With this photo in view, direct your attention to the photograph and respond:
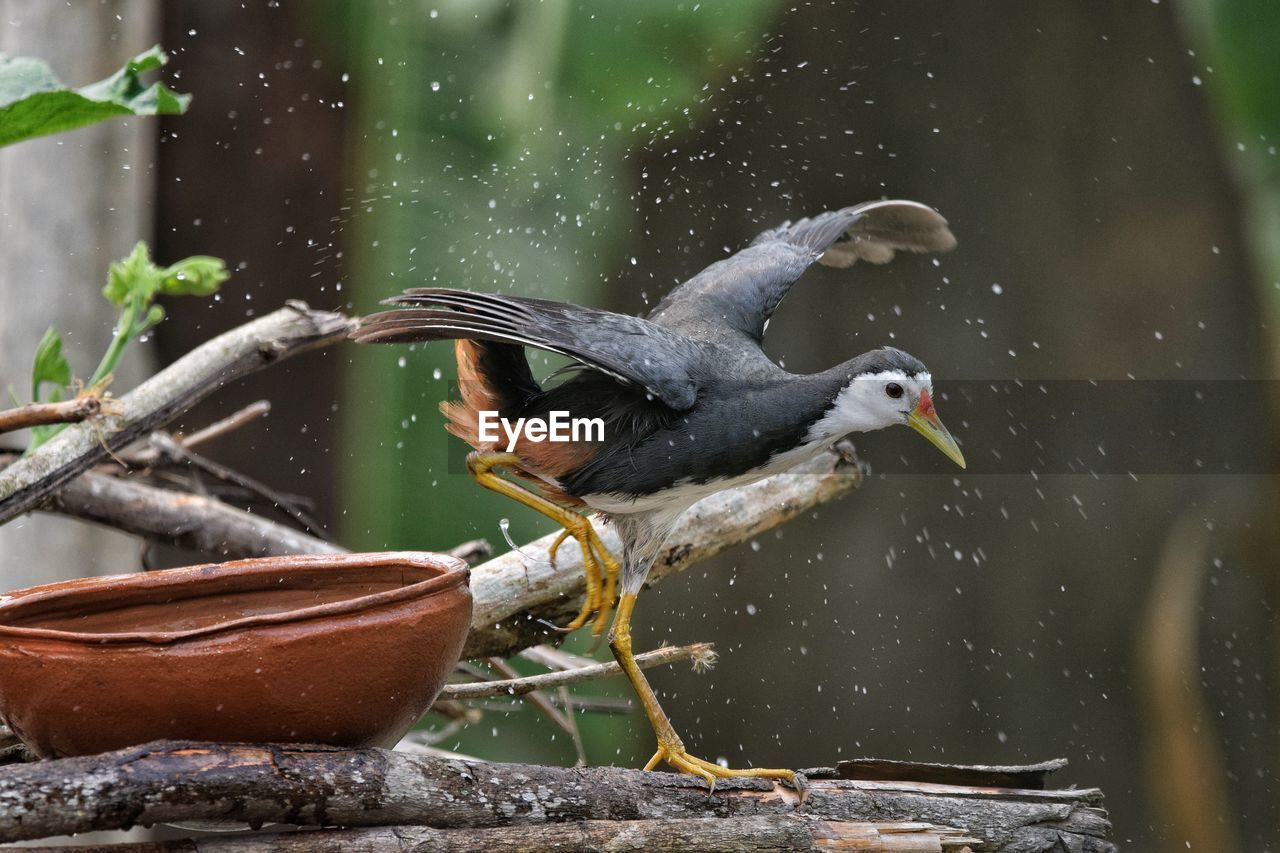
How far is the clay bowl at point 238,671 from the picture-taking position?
143cm

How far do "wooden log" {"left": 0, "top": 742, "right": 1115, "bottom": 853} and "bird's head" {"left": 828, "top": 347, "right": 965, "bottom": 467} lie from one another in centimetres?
62

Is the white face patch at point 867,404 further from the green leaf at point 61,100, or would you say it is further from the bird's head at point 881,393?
the green leaf at point 61,100

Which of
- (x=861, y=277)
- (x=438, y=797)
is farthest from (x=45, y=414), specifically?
(x=861, y=277)

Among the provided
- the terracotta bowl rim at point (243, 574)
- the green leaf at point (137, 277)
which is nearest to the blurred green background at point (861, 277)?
the green leaf at point (137, 277)

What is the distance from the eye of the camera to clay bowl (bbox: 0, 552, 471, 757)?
1434 mm

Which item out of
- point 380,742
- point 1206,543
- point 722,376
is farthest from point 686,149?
point 380,742

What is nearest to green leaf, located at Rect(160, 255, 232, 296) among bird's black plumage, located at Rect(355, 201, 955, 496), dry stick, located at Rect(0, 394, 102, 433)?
dry stick, located at Rect(0, 394, 102, 433)

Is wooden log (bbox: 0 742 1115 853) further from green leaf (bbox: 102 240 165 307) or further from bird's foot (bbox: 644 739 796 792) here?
green leaf (bbox: 102 240 165 307)

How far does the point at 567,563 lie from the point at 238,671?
3.72 ft

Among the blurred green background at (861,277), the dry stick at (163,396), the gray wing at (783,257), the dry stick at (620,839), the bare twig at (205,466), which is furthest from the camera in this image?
the blurred green background at (861,277)

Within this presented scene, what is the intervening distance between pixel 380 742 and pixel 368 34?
3.30 metres

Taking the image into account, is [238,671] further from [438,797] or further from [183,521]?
[183,521]

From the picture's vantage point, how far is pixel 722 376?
218 cm

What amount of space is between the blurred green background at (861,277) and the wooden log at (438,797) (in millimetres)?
2402
